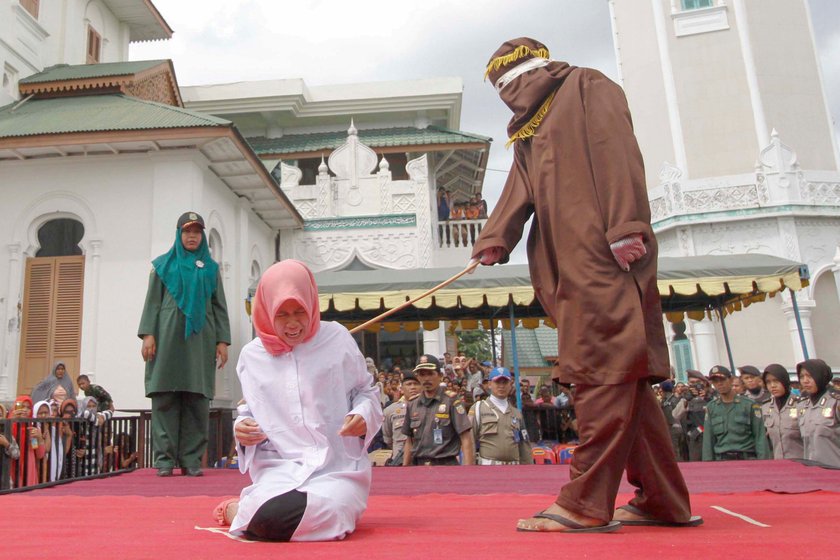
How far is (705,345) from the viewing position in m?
18.9

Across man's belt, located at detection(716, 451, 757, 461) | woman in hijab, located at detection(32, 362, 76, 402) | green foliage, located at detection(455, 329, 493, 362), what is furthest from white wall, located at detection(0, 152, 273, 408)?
green foliage, located at detection(455, 329, 493, 362)

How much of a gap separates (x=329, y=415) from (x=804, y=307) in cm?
1959

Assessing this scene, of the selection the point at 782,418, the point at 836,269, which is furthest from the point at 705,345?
the point at 782,418

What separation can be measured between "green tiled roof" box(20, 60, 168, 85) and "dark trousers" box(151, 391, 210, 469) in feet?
31.6

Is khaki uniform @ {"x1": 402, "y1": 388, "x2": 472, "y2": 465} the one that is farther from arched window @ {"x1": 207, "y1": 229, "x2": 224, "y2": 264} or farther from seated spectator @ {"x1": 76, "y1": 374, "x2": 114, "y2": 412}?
arched window @ {"x1": 207, "y1": 229, "x2": 224, "y2": 264}

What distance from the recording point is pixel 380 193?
1617 cm

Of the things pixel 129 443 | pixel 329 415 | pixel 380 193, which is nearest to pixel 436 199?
pixel 380 193

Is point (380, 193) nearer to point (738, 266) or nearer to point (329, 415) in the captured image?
point (738, 266)

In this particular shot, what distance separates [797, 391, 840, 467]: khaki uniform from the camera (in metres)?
5.64

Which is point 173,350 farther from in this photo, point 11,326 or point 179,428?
point 11,326

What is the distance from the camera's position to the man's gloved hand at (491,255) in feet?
9.29

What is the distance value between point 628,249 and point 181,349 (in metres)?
3.83

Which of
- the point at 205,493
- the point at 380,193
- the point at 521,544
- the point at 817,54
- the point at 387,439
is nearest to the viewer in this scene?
the point at 521,544

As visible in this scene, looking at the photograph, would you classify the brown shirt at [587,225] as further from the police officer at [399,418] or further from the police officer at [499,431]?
the police officer at [399,418]
